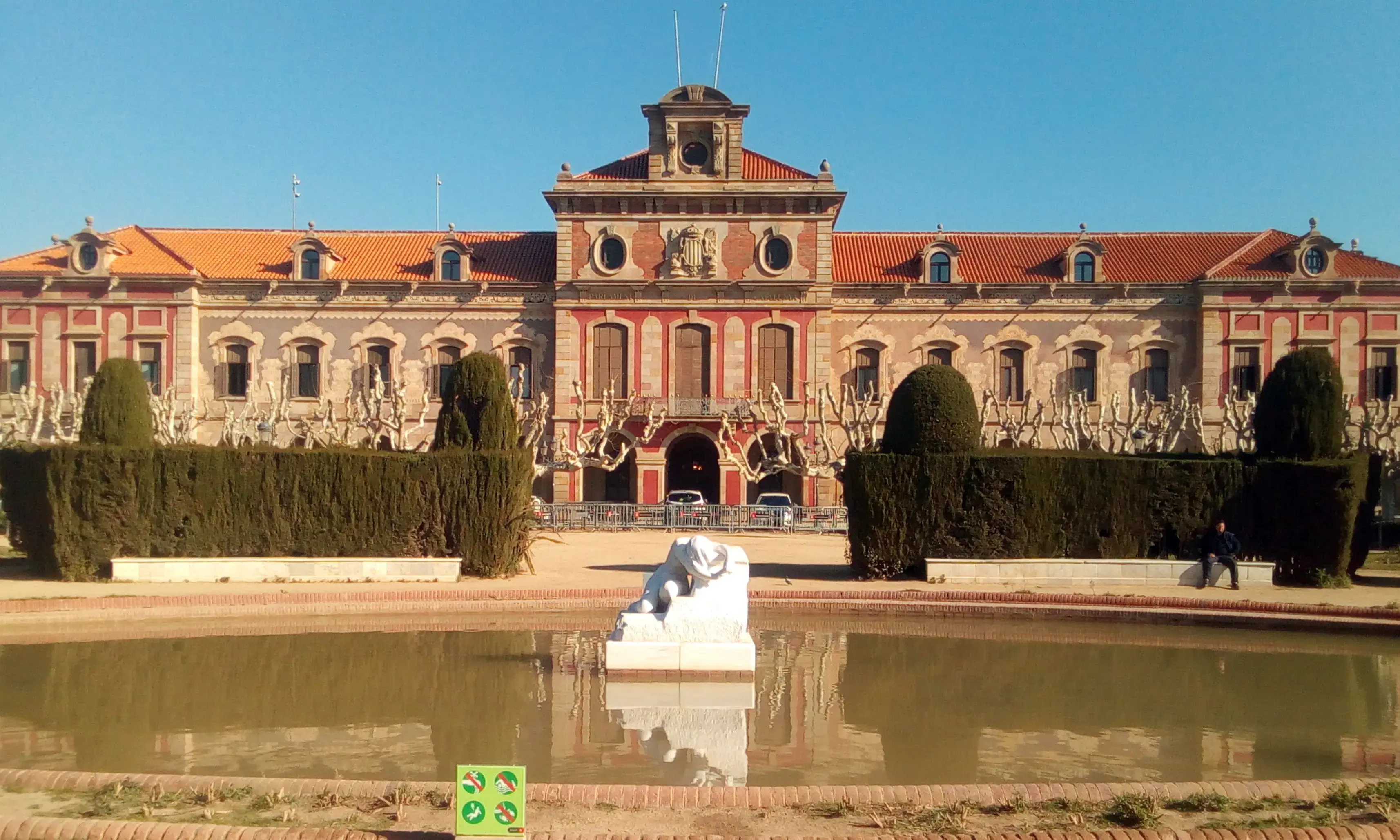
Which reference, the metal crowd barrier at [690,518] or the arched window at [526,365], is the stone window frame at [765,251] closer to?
the arched window at [526,365]

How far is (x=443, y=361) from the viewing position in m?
40.8

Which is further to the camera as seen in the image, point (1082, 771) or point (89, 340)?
point (89, 340)

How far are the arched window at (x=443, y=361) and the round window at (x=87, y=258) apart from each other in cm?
1302

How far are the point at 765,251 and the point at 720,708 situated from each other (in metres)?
31.0

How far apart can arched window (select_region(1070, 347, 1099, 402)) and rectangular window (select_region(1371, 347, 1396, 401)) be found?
395 inches

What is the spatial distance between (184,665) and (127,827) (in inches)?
252

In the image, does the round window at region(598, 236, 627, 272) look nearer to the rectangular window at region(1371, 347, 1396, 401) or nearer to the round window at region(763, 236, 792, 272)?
the round window at region(763, 236, 792, 272)

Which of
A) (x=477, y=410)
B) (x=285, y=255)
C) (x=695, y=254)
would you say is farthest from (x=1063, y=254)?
(x=285, y=255)

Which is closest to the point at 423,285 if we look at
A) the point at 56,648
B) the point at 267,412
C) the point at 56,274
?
the point at 267,412

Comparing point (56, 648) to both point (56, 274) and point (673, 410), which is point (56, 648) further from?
point (56, 274)

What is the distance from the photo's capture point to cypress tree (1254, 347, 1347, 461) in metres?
19.2

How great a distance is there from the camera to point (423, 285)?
40.4m

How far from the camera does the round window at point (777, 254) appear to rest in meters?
39.4

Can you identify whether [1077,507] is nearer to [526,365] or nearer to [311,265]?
[526,365]
